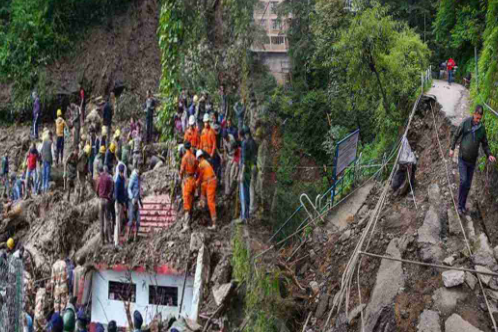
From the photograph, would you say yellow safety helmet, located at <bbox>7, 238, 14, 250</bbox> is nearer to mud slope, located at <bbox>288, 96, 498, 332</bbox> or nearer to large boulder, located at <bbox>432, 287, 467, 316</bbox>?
mud slope, located at <bbox>288, 96, 498, 332</bbox>

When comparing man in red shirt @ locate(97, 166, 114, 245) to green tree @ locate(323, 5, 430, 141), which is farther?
man in red shirt @ locate(97, 166, 114, 245)

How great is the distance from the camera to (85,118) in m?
19.1

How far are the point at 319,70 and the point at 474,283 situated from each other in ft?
21.8

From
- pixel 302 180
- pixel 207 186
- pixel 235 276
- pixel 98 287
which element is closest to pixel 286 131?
pixel 302 180

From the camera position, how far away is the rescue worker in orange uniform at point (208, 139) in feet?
37.1

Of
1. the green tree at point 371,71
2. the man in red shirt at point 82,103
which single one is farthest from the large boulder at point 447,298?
the man in red shirt at point 82,103

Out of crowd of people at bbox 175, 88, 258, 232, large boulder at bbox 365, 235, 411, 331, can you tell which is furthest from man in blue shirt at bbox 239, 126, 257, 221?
large boulder at bbox 365, 235, 411, 331

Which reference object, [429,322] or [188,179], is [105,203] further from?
[429,322]

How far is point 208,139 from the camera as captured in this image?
11.4m

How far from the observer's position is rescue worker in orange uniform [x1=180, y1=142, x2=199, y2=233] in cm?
1105

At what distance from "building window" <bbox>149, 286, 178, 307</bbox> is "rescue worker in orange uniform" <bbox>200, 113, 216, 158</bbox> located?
8.29 ft

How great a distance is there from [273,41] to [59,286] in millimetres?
6400

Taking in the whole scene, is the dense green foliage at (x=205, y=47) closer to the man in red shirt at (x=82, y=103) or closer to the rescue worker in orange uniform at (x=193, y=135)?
the rescue worker in orange uniform at (x=193, y=135)

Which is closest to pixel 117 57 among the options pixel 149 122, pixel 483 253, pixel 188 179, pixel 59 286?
pixel 149 122
